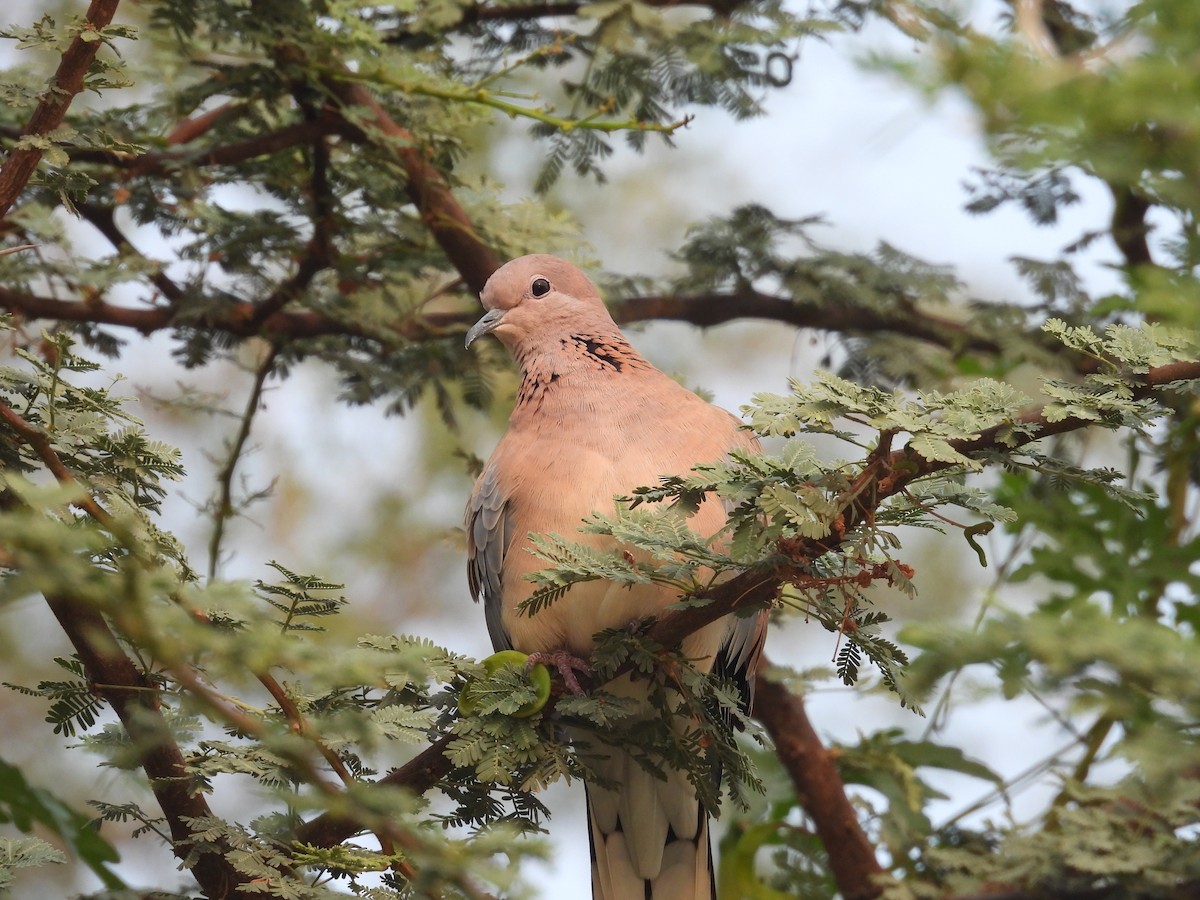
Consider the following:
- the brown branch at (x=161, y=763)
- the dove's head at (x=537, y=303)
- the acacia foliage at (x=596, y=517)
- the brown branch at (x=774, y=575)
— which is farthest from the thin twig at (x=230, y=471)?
the brown branch at (x=774, y=575)

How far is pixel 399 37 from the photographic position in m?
3.67

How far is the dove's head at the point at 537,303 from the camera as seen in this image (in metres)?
3.36

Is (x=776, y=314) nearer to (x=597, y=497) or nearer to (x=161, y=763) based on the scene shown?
(x=597, y=497)

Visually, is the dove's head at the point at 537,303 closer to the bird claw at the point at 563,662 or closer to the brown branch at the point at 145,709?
the bird claw at the point at 563,662

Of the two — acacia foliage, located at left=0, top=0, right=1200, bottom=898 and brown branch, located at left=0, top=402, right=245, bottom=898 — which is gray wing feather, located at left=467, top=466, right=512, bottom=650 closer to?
acacia foliage, located at left=0, top=0, right=1200, bottom=898

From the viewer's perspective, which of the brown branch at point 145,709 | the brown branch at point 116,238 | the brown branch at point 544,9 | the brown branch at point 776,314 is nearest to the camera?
the brown branch at point 145,709

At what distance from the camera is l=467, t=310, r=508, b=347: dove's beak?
11.1 ft

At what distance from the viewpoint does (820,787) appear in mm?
3412

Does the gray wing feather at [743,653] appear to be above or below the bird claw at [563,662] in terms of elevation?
above

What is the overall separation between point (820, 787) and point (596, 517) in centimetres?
167

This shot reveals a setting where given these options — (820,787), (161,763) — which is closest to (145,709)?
(161,763)

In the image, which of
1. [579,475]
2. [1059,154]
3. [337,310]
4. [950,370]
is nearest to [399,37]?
[337,310]

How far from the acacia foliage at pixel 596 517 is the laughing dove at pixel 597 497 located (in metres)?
0.28

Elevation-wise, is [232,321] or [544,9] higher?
[544,9]
